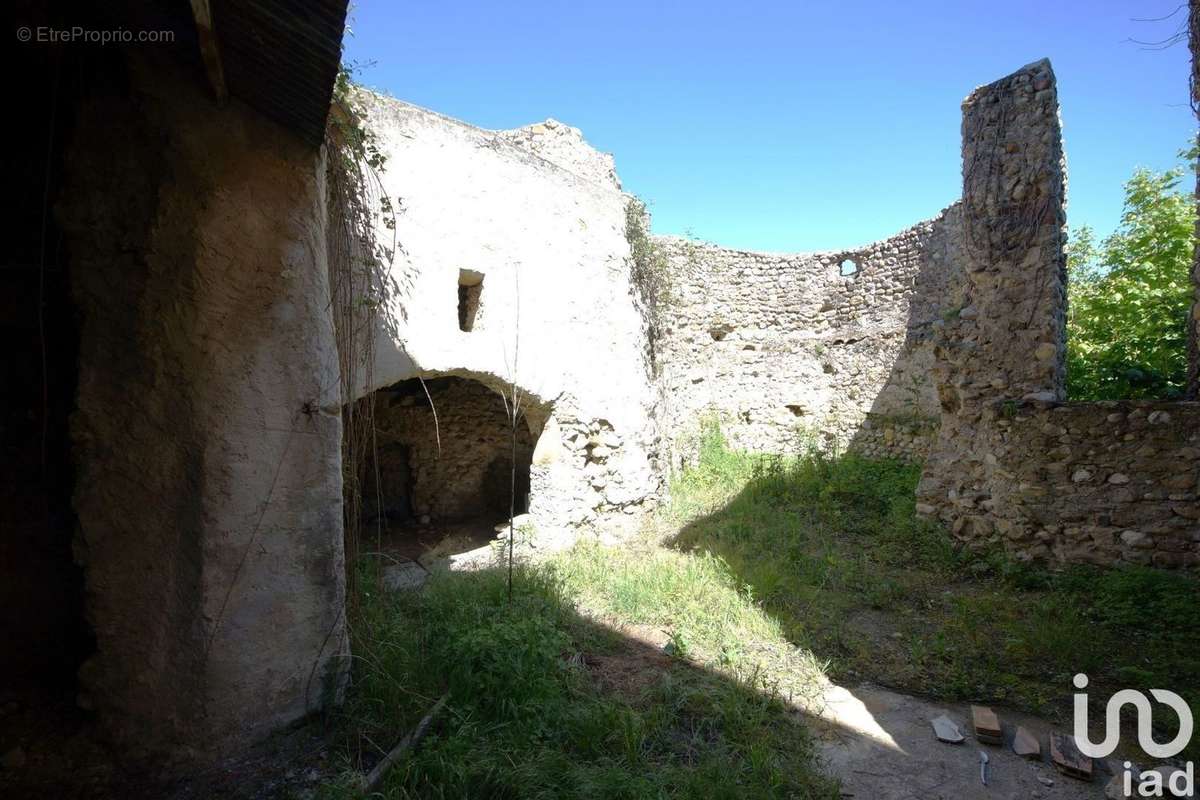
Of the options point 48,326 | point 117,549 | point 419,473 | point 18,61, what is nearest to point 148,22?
point 18,61

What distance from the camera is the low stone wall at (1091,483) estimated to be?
15.3 ft

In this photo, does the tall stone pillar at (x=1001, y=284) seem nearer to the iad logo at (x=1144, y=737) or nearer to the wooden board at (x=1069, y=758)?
the iad logo at (x=1144, y=737)

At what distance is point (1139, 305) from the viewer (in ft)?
22.1

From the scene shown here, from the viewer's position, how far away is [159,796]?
7.50 feet

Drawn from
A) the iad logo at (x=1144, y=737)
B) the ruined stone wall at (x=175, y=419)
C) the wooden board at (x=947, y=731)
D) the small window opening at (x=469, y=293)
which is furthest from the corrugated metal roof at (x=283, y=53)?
the iad logo at (x=1144, y=737)

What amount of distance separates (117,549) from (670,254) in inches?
354

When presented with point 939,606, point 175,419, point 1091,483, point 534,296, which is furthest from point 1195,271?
point 175,419

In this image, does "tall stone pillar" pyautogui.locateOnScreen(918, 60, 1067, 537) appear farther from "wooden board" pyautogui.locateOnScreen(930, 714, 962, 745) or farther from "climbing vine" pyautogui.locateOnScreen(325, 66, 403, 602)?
"climbing vine" pyautogui.locateOnScreen(325, 66, 403, 602)

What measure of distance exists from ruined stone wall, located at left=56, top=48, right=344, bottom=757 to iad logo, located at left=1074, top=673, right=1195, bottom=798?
13.4ft

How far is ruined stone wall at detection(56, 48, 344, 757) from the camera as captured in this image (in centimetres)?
238

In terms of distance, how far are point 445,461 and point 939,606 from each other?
254 inches

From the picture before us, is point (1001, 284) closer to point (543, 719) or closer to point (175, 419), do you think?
point (543, 719)

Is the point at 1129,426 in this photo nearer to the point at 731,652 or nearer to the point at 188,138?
the point at 731,652

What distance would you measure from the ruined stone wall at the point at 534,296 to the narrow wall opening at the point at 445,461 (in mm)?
1651
